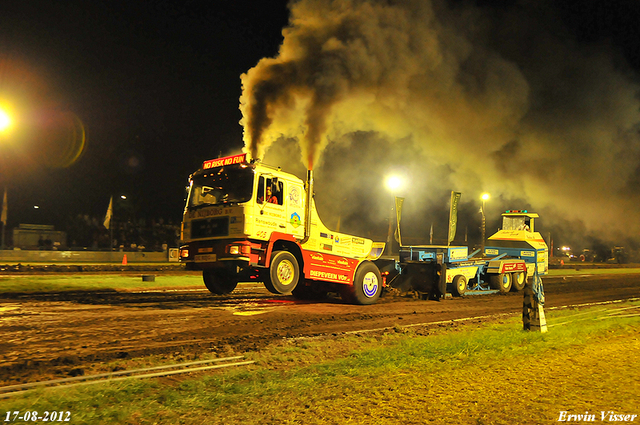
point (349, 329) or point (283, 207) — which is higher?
point (283, 207)

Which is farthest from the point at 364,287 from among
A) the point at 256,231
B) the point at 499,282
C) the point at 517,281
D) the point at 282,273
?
the point at 517,281

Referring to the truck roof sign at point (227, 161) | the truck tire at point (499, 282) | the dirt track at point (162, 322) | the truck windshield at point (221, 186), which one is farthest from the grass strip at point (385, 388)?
the truck tire at point (499, 282)

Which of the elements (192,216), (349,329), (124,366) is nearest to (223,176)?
(192,216)

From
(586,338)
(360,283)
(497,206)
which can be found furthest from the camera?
(497,206)

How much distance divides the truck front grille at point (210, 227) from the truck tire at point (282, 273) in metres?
1.42

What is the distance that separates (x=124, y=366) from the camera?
6.13m

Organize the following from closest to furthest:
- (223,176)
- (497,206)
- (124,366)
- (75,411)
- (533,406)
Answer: (75,411) < (533,406) < (124,366) < (223,176) < (497,206)

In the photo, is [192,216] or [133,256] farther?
[133,256]

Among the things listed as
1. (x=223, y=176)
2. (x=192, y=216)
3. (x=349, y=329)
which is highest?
(x=223, y=176)

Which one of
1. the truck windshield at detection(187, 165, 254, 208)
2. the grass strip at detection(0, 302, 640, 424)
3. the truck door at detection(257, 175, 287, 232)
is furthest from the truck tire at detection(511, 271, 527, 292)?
the truck windshield at detection(187, 165, 254, 208)

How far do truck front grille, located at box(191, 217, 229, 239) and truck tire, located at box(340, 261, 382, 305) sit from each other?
447cm

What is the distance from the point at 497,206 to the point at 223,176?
104 feet

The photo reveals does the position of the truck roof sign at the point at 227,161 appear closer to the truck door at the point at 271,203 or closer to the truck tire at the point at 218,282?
the truck door at the point at 271,203

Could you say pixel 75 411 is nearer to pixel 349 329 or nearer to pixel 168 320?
pixel 168 320
